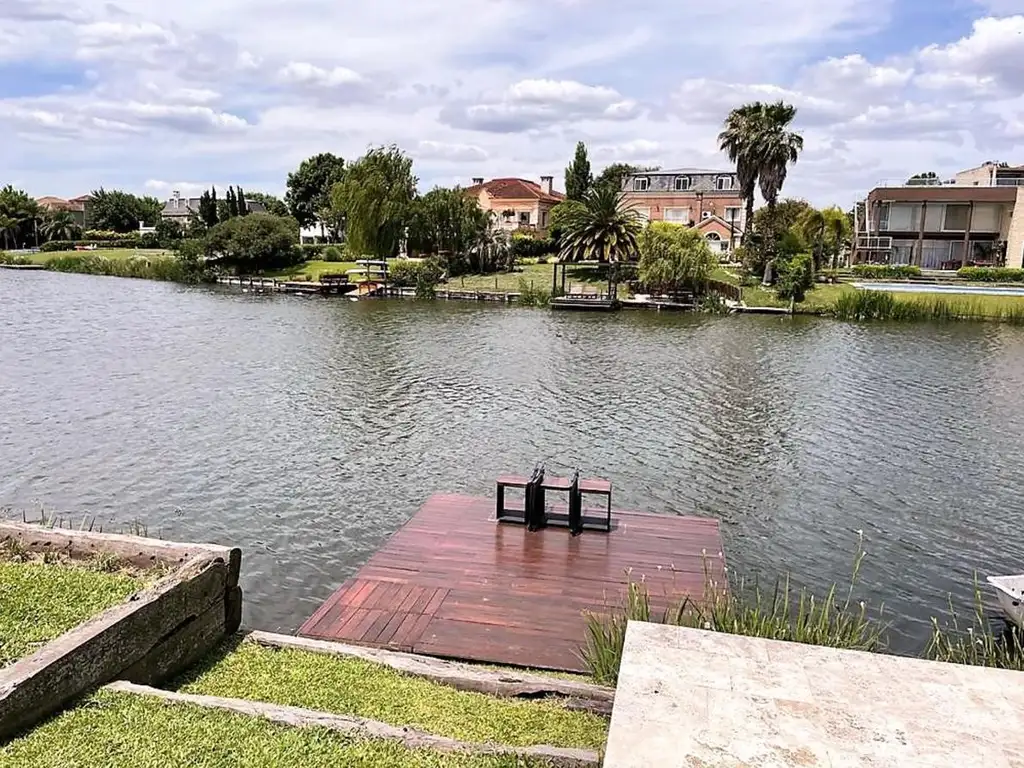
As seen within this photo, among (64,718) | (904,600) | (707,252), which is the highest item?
(707,252)

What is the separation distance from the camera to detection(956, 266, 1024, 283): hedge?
45.0 m

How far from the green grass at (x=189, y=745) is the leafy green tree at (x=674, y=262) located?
40773 millimetres

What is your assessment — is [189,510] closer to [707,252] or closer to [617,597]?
[617,597]

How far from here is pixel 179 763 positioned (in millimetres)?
4469

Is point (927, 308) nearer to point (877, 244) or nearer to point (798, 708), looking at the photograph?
point (877, 244)

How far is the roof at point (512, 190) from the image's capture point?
7644cm

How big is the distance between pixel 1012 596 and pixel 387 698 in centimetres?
698

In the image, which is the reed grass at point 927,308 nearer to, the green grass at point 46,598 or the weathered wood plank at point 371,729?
the weathered wood plank at point 371,729

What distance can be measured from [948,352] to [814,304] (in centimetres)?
1281

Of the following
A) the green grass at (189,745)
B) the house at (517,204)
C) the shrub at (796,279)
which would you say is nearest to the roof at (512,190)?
the house at (517,204)

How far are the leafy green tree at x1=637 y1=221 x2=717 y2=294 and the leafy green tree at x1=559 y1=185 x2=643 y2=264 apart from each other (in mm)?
2846

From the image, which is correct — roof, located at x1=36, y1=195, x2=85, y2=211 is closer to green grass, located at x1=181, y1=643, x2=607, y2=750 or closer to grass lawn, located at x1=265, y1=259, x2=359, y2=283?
grass lawn, located at x1=265, y1=259, x2=359, y2=283

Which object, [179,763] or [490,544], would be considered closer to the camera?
[179,763]

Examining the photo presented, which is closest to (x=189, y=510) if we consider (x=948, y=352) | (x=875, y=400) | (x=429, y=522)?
(x=429, y=522)
